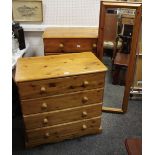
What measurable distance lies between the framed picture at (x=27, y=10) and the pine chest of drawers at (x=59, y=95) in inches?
25.7

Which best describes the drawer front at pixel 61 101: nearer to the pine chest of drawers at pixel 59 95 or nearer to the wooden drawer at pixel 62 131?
the pine chest of drawers at pixel 59 95

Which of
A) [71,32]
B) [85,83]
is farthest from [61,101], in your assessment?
[71,32]

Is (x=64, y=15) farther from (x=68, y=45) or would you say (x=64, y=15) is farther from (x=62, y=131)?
(x=62, y=131)

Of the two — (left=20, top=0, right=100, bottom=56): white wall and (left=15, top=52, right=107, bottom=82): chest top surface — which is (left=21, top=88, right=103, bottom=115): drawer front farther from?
(left=20, top=0, right=100, bottom=56): white wall

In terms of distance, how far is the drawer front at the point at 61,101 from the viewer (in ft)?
5.27

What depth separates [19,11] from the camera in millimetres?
2156

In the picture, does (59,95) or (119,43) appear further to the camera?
(119,43)

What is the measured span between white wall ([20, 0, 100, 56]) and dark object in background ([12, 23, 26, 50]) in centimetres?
13

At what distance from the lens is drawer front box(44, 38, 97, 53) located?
192 centimetres

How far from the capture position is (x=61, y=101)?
1.67m

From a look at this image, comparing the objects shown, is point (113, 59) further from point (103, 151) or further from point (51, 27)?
point (103, 151)

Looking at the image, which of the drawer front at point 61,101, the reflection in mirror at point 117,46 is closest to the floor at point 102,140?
the reflection in mirror at point 117,46

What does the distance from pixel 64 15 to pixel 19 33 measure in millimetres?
538

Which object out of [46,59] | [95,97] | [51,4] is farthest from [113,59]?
[51,4]
